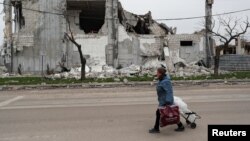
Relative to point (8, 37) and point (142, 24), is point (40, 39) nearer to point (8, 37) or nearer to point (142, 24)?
point (8, 37)

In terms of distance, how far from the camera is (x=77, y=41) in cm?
3350

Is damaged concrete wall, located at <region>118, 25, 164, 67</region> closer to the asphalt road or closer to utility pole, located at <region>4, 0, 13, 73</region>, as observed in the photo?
utility pole, located at <region>4, 0, 13, 73</region>

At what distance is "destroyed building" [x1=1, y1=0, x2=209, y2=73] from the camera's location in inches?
1298

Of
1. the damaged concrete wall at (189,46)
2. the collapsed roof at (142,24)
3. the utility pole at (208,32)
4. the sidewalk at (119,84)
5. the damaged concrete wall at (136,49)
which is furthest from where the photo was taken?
the collapsed roof at (142,24)

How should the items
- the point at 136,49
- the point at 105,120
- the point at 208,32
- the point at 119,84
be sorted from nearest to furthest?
the point at 105,120
the point at 119,84
the point at 136,49
the point at 208,32

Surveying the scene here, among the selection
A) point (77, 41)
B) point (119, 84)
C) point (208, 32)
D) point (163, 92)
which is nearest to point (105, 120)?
point (163, 92)

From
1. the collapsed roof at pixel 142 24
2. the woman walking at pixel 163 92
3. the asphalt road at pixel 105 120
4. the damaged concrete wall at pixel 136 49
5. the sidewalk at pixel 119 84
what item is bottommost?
the asphalt road at pixel 105 120

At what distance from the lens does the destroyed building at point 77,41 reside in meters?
33.0

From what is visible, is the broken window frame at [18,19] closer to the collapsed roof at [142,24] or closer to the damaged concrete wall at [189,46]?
the collapsed roof at [142,24]

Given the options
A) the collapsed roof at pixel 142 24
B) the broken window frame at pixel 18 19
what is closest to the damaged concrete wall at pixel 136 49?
the collapsed roof at pixel 142 24

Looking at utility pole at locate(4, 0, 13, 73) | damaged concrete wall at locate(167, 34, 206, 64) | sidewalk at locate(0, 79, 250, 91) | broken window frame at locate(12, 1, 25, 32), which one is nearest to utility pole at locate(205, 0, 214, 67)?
damaged concrete wall at locate(167, 34, 206, 64)

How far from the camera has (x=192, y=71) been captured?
101ft

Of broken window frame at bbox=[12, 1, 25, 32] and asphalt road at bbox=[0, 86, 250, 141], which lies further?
broken window frame at bbox=[12, 1, 25, 32]

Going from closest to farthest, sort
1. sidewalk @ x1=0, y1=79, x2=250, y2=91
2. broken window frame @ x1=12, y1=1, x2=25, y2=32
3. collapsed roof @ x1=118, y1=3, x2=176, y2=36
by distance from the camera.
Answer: sidewalk @ x1=0, y1=79, x2=250, y2=91 → broken window frame @ x1=12, y1=1, x2=25, y2=32 → collapsed roof @ x1=118, y1=3, x2=176, y2=36
